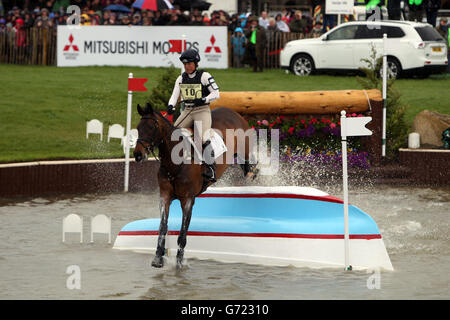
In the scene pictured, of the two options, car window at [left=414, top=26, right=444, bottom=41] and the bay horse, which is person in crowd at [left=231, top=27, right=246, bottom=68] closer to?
car window at [left=414, top=26, right=444, bottom=41]

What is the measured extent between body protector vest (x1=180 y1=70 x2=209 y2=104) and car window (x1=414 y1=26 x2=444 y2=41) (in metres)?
16.0

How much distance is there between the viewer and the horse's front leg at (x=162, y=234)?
456 inches

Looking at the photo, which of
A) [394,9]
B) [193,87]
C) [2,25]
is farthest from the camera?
[2,25]

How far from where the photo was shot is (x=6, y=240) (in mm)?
13039

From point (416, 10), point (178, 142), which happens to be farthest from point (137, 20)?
point (178, 142)

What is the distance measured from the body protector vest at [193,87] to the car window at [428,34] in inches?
630

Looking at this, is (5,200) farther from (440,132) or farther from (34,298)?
(440,132)

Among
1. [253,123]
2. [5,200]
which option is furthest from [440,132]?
[5,200]

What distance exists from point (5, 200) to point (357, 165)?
22.2ft

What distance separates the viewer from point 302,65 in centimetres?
2836

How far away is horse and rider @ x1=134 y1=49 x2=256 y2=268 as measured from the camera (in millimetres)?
11323

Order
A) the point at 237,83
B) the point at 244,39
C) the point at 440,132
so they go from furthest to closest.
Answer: the point at 244,39, the point at 237,83, the point at 440,132

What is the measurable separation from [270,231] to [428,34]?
16.7 metres

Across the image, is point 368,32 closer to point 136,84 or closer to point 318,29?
point 318,29
